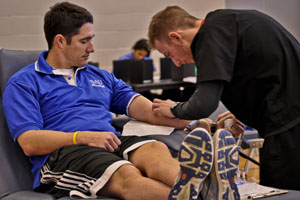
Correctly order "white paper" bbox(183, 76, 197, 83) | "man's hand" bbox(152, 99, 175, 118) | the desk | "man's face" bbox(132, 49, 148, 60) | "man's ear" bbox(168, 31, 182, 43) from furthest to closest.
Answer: "man's face" bbox(132, 49, 148, 60), "white paper" bbox(183, 76, 197, 83), the desk, "man's hand" bbox(152, 99, 175, 118), "man's ear" bbox(168, 31, 182, 43)

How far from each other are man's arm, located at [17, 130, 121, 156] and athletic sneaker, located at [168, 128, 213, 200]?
0.48 meters

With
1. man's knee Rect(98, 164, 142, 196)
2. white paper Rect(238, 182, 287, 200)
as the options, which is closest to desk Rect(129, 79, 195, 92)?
white paper Rect(238, 182, 287, 200)

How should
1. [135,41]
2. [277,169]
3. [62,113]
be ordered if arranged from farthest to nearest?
1. [135,41]
2. [62,113]
3. [277,169]

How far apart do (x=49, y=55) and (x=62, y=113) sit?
0.33m

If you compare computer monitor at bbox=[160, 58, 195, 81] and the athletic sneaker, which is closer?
the athletic sneaker

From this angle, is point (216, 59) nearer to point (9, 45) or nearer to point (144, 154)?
point (144, 154)

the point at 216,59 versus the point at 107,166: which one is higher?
the point at 216,59

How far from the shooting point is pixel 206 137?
126cm

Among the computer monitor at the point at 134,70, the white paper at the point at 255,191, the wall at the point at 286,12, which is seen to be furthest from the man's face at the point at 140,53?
the white paper at the point at 255,191

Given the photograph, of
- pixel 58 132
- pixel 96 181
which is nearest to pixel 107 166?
pixel 96 181

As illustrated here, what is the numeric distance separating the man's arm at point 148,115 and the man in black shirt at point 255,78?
55 centimetres

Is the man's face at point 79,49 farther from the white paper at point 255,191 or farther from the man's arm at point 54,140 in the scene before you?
the white paper at point 255,191

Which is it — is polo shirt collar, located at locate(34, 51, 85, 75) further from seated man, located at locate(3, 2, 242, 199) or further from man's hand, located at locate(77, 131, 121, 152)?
man's hand, located at locate(77, 131, 121, 152)

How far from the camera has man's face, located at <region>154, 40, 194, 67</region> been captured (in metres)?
1.43
